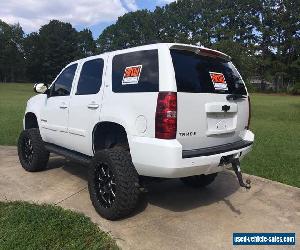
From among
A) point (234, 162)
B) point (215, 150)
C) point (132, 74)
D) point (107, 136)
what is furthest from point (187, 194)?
point (132, 74)

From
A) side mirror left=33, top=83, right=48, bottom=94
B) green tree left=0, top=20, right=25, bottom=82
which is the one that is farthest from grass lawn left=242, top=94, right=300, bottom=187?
green tree left=0, top=20, right=25, bottom=82

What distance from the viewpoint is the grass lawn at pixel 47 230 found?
406 cm

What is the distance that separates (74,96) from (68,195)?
1451 mm

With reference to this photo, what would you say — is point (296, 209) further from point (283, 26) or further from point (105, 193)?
point (283, 26)

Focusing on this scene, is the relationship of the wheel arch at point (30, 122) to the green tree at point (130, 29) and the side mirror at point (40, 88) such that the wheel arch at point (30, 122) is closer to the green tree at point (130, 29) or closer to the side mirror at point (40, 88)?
the side mirror at point (40, 88)

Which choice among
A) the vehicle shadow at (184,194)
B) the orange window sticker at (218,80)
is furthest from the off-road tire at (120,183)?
the orange window sticker at (218,80)

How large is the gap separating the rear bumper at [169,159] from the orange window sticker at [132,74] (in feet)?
2.38

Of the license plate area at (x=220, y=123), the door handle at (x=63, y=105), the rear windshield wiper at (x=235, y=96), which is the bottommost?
the license plate area at (x=220, y=123)

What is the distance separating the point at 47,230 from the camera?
4.33 m

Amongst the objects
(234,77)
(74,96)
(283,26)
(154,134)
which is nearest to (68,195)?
(74,96)

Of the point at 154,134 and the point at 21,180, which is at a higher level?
the point at 154,134

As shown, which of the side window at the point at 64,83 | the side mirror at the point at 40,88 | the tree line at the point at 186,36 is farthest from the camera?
the tree line at the point at 186,36

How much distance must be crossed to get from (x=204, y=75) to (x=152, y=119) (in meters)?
1.00

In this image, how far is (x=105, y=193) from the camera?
16.0ft
